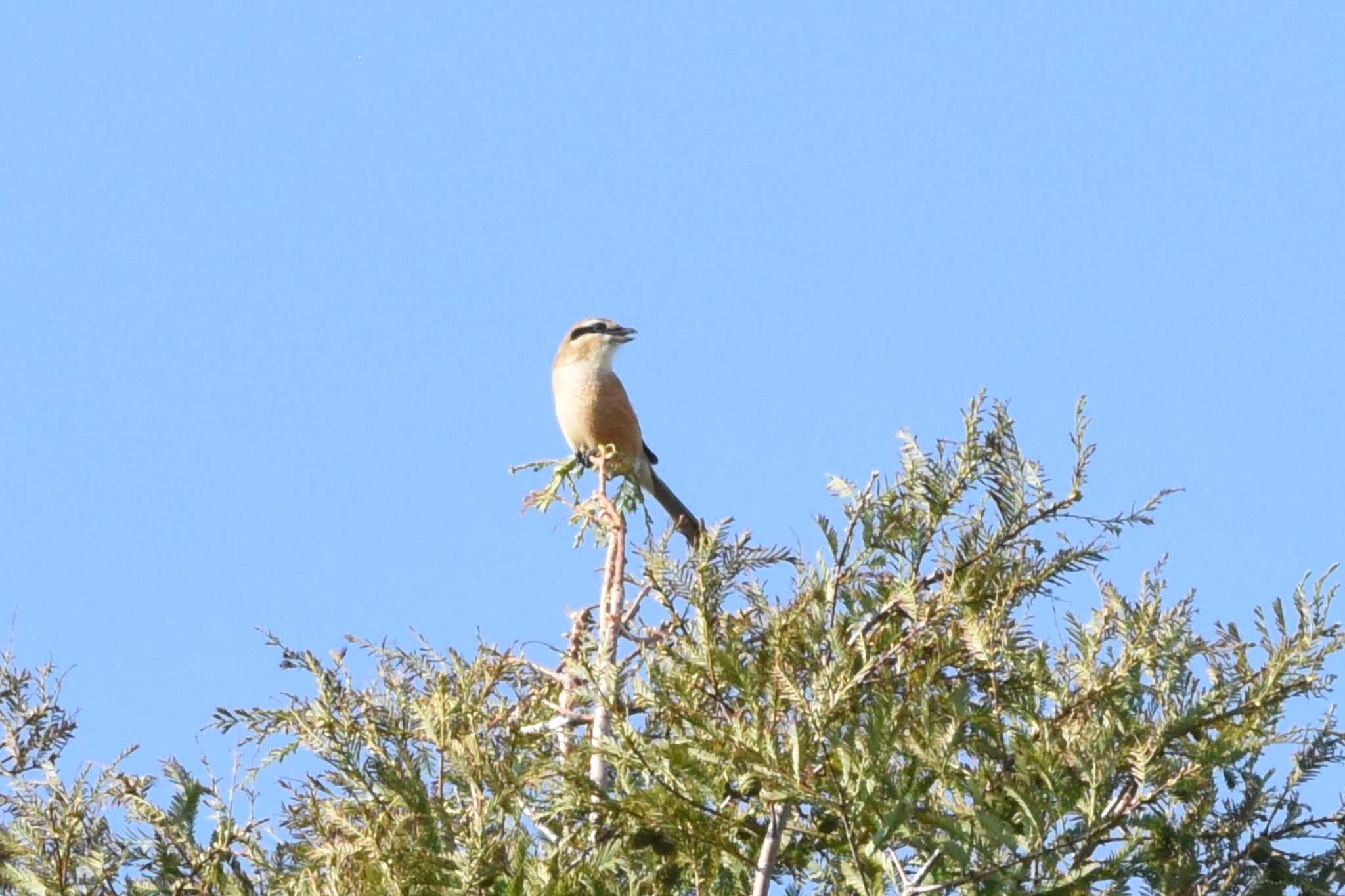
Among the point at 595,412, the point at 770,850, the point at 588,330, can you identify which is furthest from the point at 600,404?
the point at 770,850

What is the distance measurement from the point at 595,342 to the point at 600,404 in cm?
62

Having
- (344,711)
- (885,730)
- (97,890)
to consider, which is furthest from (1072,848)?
(97,890)

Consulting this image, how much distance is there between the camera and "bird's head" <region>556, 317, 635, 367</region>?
937 cm

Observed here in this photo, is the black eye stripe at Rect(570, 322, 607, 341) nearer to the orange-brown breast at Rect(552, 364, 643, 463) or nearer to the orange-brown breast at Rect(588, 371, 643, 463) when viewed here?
the orange-brown breast at Rect(552, 364, 643, 463)

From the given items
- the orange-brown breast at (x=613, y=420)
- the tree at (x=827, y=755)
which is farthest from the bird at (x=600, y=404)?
the tree at (x=827, y=755)

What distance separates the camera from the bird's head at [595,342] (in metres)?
9.37

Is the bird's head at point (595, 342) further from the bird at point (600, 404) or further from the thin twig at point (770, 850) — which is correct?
the thin twig at point (770, 850)

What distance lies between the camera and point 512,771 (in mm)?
4617

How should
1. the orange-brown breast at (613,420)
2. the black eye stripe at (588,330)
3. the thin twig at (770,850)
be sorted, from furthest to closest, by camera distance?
the black eye stripe at (588,330), the orange-brown breast at (613,420), the thin twig at (770,850)

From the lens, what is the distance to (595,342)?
9.45 metres

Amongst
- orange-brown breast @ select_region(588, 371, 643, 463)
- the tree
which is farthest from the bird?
the tree

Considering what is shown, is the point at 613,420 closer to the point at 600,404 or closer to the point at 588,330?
the point at 600,404

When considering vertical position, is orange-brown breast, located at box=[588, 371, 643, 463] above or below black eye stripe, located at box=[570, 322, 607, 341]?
below

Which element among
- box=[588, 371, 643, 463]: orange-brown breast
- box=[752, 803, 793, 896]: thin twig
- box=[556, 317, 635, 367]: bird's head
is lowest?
box=[752, 803, 793, 896]: thin twig
